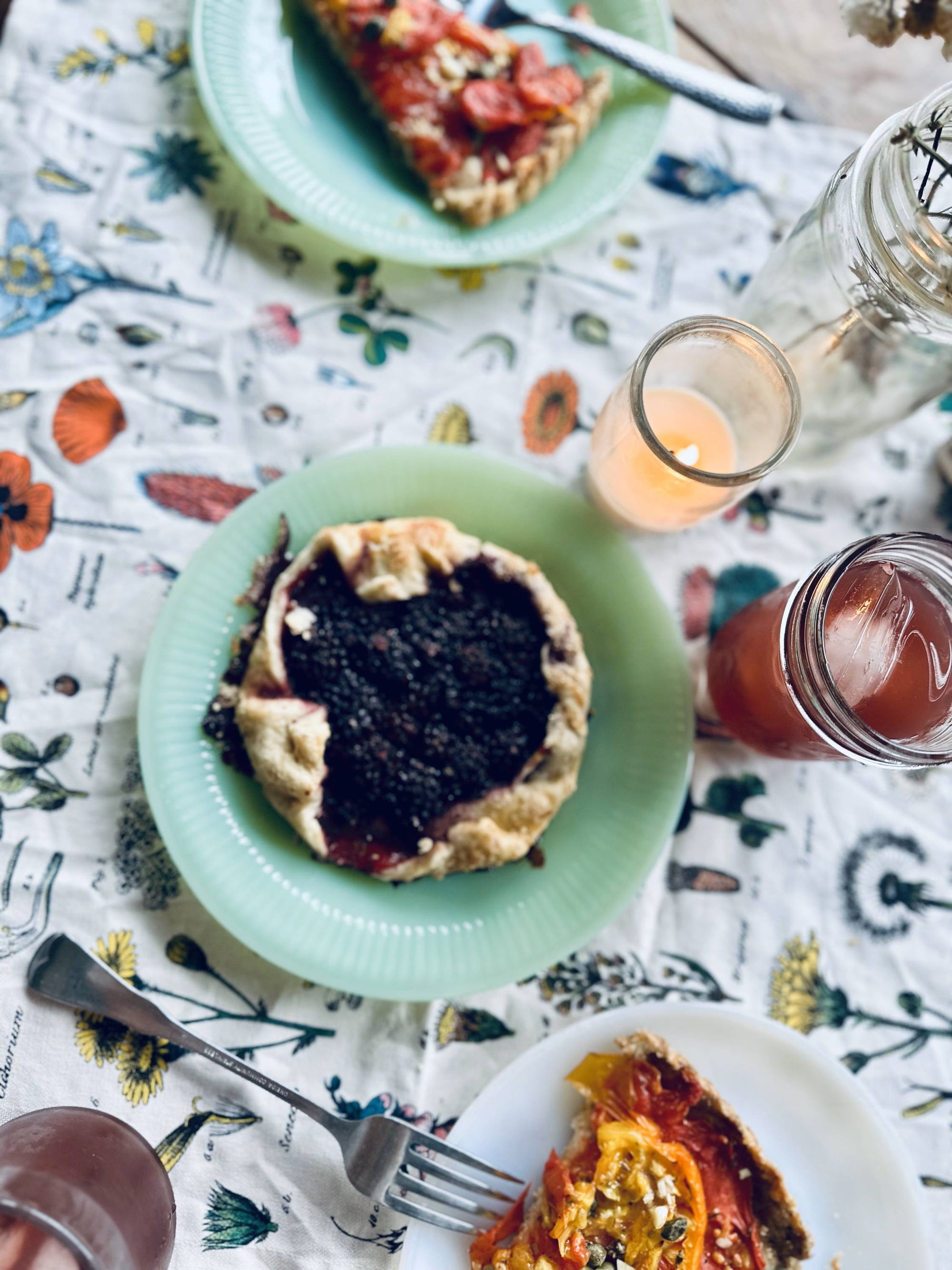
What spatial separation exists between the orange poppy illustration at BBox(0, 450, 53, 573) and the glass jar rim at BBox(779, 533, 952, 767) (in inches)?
50.9

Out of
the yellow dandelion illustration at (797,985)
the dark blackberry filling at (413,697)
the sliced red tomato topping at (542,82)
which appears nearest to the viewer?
the dark blackberry filling at (413,697)

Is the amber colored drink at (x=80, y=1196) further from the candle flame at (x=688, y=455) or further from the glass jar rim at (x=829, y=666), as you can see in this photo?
the candle flame at (x=688, y=455)

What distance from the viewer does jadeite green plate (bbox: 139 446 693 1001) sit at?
1.49 metres

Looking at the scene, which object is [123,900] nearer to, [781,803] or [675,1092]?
[675,1092]

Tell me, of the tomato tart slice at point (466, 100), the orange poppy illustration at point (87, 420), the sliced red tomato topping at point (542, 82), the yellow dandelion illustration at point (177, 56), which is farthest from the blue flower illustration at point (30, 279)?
the sliced red tomato topping at point (542, 82)

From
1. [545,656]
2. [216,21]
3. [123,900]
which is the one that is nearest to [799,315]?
[545,656]

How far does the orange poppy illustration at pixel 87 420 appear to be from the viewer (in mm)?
1713

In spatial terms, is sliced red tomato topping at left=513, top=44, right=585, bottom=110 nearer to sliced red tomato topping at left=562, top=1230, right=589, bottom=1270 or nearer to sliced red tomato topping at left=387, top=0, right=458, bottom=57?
sliced red tomato topping at left=387, top=0, right=458, bottom=57

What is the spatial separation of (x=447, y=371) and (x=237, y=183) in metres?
0.56

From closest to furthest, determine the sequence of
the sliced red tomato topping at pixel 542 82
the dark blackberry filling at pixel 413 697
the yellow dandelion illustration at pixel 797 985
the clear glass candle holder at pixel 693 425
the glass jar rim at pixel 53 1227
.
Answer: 1. the glass jar rim at pixel 53 1227
2. the clear glass candle holder at pixel 693 425
3. the dark blackberry filling at pixel 413 697
4. the yellow dandelion illustration at pixel 797 985
5. the sliced red tomato topping at pixel 542 82

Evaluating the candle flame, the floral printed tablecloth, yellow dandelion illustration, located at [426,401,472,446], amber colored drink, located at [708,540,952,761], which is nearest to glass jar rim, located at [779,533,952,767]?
amber colored drink, located at [708,540,952,761]

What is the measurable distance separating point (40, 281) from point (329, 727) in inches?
40.2

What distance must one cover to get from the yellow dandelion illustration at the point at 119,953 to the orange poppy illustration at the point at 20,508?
68 cm

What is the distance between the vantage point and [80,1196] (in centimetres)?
127
